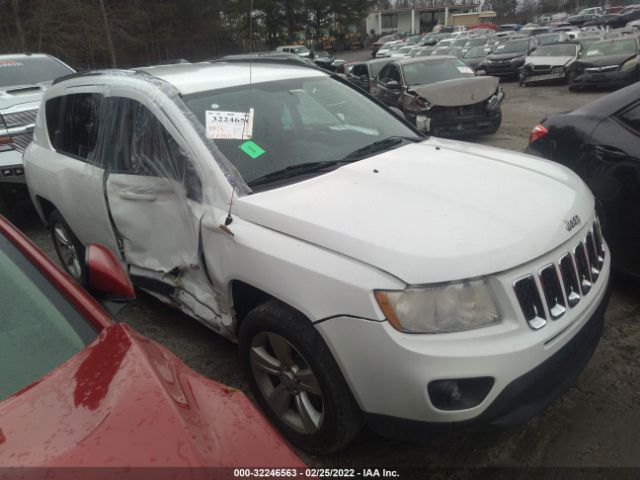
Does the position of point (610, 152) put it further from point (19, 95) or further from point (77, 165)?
point (19, 95)

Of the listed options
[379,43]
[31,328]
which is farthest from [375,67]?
[379,43]

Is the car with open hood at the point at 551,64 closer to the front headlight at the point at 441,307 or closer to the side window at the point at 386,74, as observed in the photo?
the side window at the point at 386,74

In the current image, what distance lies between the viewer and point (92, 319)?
1.67 m

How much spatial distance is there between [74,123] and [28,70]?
514cm

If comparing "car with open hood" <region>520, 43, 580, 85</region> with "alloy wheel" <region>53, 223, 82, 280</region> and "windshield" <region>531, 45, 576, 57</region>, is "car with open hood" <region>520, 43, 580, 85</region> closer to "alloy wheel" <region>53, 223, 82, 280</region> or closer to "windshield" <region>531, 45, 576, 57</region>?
"windshield" <region>531, 45, 576, 57</region>

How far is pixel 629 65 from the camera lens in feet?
46.7

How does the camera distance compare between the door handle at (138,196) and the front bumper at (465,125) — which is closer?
the door handle at (138,196)

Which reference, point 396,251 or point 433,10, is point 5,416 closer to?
point 396,251

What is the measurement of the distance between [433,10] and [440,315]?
272 ft

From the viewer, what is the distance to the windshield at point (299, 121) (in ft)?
8.91

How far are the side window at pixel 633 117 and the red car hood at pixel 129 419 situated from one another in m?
3.23

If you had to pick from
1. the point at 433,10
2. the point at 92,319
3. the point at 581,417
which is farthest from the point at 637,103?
the point at 433,10

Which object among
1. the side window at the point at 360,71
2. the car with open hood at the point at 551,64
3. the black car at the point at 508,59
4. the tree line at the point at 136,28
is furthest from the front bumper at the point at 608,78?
the tree line at the point at 136,28

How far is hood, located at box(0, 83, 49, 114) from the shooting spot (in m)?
6.44
